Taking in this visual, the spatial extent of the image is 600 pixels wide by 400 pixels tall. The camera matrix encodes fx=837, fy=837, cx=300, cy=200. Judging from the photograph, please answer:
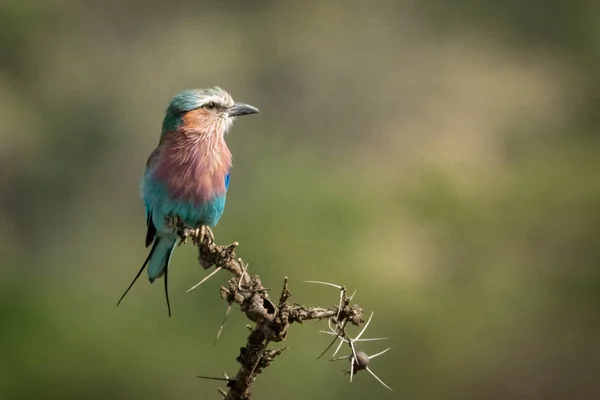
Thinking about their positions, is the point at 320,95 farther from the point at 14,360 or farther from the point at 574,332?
the point at 14,360

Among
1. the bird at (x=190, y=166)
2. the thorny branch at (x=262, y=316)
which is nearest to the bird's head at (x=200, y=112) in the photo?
the bird at (x=190, y=166)

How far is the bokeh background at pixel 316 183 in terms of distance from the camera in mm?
5215

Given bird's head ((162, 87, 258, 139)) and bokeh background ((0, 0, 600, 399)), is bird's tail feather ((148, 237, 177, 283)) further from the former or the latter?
bokeh background ((0, 0, 600, 399))

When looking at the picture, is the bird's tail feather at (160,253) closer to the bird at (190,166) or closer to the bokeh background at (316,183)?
the bird at (190,166)

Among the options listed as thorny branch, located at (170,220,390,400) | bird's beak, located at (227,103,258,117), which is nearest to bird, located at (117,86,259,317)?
bird's beak, located at (227,103,258,117)

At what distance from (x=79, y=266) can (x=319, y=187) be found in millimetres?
1868

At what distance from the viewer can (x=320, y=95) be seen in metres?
7.10

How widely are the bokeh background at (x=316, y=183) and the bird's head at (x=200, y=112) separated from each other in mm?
1828

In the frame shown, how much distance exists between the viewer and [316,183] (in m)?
6.27

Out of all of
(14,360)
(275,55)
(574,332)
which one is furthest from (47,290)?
(574,332)

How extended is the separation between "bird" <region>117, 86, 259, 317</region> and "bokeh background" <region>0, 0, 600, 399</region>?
1.74 m

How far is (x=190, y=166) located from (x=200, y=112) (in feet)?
0.78

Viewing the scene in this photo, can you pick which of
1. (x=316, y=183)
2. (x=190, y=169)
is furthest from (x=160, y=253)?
(x=316, y=183)

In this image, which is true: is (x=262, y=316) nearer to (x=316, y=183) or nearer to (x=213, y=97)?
(x=213, y=97)
